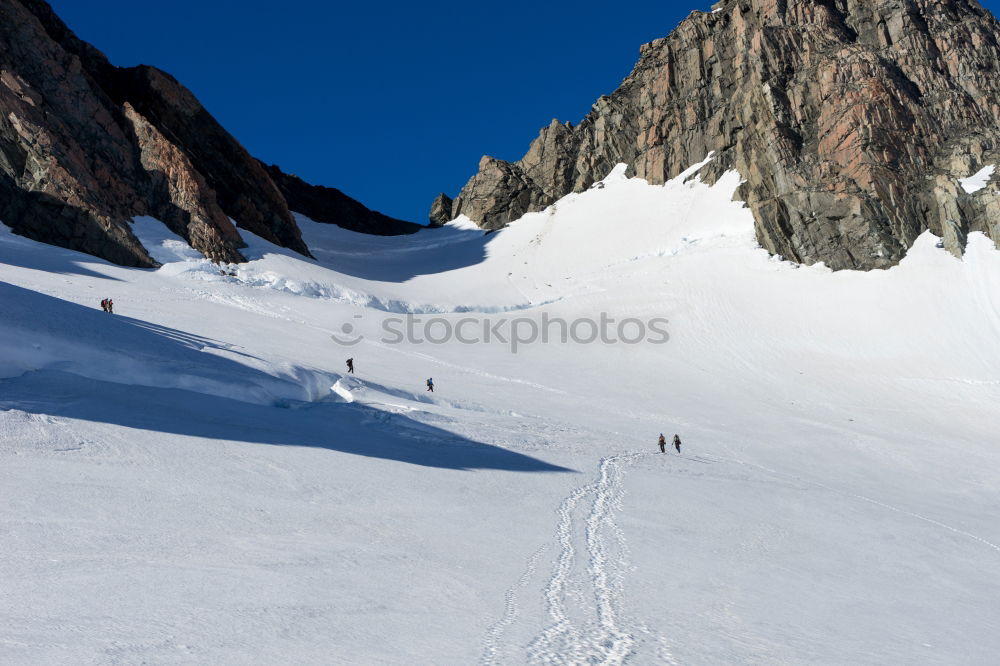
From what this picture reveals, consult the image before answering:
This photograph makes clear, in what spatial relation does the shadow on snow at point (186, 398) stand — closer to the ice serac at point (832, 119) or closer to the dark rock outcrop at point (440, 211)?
the ice serac at point (832, 119)

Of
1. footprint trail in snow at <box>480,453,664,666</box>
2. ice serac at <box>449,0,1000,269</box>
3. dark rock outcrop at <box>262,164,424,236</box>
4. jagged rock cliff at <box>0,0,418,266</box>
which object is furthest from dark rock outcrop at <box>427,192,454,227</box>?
footprint trail in snow at <box>480,453,664,666</box>

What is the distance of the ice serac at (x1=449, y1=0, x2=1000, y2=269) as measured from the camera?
2279 inches

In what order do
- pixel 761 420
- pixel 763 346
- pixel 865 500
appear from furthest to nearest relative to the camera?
pixel 763 346
pixel 761 420
pixel 865 500

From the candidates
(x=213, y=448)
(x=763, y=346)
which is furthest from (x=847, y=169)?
(x=213, y=448)

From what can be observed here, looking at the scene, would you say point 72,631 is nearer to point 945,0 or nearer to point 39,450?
point 39,450

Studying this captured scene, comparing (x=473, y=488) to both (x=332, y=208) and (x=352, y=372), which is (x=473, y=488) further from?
(x=332, y=208)

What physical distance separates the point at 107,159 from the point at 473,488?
177 feet

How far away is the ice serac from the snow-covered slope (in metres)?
12.9

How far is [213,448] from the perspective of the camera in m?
14.5

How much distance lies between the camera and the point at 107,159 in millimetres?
56500

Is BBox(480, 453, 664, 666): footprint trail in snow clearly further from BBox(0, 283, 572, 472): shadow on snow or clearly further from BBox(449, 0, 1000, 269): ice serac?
BBox(449, 0, 1000, 269): ice serac

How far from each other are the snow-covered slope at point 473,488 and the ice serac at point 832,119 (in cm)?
1288

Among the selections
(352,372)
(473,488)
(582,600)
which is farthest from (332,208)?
(582,600)

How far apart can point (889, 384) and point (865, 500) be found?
23.2 meters
